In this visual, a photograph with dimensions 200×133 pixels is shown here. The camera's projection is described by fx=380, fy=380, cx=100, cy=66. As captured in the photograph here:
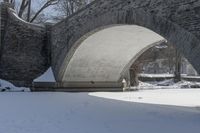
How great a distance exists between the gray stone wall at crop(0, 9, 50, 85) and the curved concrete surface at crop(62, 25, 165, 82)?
1886 mm

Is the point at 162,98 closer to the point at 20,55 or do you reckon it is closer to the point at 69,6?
Answer: the point at 20,55

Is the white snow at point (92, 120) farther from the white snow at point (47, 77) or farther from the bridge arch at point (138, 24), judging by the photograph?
the white snow at point (47, 77)

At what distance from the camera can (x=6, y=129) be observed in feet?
25.5

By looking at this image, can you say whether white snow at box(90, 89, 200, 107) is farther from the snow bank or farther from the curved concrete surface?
the snow bank

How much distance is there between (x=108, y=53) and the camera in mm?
19891

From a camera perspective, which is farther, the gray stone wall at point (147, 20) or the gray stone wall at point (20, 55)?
the gray stone wall at point (20, 55)

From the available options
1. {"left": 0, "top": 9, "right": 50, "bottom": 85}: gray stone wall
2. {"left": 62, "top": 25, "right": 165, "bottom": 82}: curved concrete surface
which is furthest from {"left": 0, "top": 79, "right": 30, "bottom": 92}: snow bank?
{"left": 62, "top": 25, "right": 165, "bottom": 82}: curved concrete surface

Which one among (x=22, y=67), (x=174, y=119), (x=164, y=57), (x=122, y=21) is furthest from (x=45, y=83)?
(x=164, y=57)

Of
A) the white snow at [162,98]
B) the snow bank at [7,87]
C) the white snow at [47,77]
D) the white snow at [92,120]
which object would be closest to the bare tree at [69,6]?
the white snow at [47,77]

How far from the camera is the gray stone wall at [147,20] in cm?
1041

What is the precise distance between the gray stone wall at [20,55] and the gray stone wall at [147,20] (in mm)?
2115

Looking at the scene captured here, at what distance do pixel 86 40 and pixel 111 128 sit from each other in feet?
32.0

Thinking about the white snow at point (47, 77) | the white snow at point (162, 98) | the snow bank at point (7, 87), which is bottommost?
the white snow at point (162, 98)

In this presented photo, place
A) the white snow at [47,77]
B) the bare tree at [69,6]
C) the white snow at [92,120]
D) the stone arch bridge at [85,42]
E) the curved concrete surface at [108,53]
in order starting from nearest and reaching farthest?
the white snow at [92,120]
the stone arch bridge at [85,42]
the curved concrete surface at [108,53]
the white snow at [47,77]
the bare tree at [69,6]
